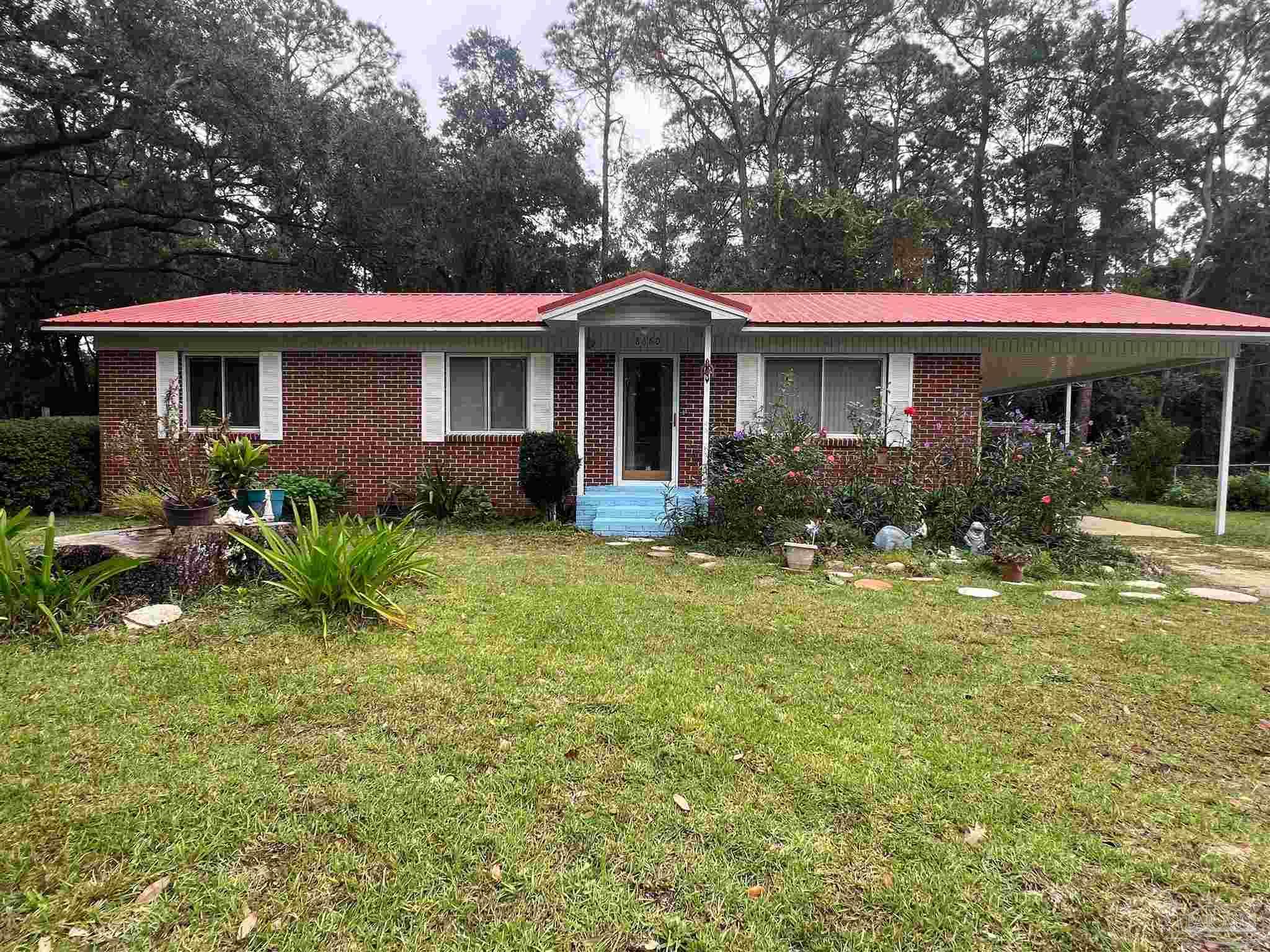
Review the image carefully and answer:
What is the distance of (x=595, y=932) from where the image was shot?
1.92 meters

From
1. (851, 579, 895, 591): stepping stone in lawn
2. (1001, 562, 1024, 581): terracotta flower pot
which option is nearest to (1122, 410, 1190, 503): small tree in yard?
(1001, 562, 1024, 581): terracotta flower pot

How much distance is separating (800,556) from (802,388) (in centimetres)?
411

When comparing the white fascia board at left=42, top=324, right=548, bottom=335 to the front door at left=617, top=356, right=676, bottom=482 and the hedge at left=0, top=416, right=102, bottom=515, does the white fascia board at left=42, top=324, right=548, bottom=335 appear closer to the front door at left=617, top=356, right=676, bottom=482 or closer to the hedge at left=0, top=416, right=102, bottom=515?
the hedge at left=0, top=416, right=102, bottom=515

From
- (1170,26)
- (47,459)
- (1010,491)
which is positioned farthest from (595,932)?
(1170,26)

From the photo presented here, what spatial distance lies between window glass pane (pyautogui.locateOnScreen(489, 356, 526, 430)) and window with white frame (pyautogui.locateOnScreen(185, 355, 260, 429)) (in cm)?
374

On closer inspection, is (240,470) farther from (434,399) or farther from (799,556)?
(799,556)

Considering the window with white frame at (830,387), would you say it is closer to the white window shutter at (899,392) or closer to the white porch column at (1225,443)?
the white window shutter at (899,392)

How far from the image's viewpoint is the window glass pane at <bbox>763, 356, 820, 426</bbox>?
10.2 meters

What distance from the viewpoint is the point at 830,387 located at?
1017 cm

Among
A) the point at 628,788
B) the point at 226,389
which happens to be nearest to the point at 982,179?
the point at 226,389

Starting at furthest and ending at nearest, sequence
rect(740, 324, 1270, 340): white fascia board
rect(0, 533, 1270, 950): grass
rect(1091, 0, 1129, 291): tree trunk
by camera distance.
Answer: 1. rect(1091, 0, 1129, 291): tree trunk
2. rect(740, 324, 1270, 340): white fascia board
3. rect(0, 533, 1270, 950): grass

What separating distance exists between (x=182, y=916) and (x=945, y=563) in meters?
7.17

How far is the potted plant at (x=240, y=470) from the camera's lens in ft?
23.6

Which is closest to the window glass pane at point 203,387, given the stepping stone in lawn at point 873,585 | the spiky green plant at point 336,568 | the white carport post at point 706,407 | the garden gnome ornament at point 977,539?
the spiky green plant at point 336,568
